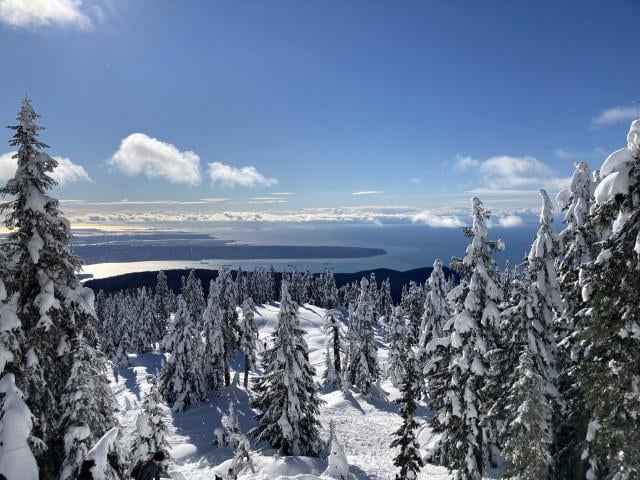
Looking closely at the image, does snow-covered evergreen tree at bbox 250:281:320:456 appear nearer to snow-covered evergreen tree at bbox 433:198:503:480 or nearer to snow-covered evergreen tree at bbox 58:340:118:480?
snow-covered evergreen tree at bbox 433:198:503:480

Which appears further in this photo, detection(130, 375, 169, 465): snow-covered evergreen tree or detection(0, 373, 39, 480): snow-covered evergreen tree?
detection(130, 375, 169, 465): snow-covered evergreen tree

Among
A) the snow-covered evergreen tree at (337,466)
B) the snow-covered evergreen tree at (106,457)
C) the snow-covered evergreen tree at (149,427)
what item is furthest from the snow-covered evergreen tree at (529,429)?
the snow-covered evergreen tree at (149,427)

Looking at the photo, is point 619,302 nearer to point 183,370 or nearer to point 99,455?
point 99,455

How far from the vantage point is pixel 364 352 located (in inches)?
1973

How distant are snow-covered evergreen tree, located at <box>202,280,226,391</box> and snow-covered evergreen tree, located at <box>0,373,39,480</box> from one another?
34261mm

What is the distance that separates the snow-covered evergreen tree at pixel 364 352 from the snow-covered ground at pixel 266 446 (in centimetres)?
206

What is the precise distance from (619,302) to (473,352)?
8.59 meters

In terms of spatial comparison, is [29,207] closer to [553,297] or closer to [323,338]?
[553,297]

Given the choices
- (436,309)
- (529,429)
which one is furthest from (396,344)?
(529,429)

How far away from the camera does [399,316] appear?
52.0m

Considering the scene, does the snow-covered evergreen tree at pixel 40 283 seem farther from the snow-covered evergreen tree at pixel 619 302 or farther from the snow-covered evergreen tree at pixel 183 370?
the snow-covered evergreen tree at pixel 183 370

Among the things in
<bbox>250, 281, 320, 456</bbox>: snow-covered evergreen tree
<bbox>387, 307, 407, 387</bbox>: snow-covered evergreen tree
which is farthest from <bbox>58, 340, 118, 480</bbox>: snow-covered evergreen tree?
<bbox>387, 307, 407, 387</bbox>: snow-covered evergreen tree

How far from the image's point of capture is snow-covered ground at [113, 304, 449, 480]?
85.0 feet

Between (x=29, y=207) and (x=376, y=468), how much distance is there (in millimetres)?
26594
